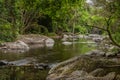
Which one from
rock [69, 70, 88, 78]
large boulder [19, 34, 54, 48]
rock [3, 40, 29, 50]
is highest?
rock [69, 70, 88, 78]

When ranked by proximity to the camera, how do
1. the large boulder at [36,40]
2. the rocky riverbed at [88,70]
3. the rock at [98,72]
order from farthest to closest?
the large boulder at [36,40] < the rock at [98,72] < the rocky riverbed at [88,70]

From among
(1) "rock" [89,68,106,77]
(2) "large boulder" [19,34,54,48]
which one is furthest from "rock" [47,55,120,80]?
(2) "large boulder" [19,34,54,48]

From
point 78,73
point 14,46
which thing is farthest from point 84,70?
point 14,46

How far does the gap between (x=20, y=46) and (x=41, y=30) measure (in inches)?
863

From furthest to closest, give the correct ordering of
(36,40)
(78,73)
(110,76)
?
(36,40) → (78,73) → (110,76)

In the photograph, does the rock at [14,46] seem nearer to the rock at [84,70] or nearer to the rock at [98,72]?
the rock at [84,70]

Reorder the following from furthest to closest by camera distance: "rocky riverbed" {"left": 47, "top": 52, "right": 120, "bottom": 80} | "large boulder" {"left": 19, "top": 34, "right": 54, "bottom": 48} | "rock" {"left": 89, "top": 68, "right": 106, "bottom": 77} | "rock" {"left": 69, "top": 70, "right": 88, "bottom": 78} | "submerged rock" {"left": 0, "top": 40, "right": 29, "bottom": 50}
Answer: "large boulder" {"left": 19, "top": 34, "right": 54, "bottom": 48} < "submerged rock" {"left": 0, "top": 40, "right": 29, "bottom": 50} < "rock" {"left": 69, "top": 70, "right": 88, "bottom": 78} < "rock" {"left": 89, "top": 68, "right": 106, "bottom": 77} < "rocky riverbed" {"left": 47, "top": 52, "right": 120, "bottom": 80}

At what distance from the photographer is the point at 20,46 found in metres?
35.8

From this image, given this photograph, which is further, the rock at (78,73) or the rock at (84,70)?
the rock at (78,73)

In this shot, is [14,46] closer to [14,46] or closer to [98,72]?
[14,46]

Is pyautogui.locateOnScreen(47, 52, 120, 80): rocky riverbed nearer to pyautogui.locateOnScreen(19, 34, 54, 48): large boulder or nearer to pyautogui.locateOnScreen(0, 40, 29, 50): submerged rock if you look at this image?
pyautogui.locateOnScreen(0, 40, 29, 50): submerged rock

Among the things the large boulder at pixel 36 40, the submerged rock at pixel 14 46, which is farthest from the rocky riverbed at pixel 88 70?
the large boulder at pixel 36 40

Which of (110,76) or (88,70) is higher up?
(110,76)

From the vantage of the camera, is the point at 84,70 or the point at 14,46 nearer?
the point at 84,70
